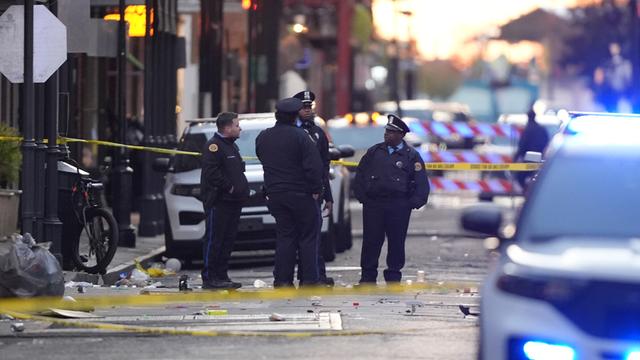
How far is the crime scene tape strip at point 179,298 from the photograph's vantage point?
13.1 metres

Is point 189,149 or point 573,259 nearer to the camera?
point 573,259

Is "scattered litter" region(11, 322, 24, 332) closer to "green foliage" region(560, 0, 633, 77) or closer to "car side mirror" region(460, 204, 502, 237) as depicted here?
"car side mirror" region(460, 204, 502, 237)

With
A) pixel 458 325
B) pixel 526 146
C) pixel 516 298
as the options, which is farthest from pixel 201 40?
pixel 516 298

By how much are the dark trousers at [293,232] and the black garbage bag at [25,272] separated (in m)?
2.81

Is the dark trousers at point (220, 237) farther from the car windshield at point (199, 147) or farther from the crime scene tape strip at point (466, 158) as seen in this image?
the crime scene tape strip at point (466, 158)

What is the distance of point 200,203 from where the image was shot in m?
19.6

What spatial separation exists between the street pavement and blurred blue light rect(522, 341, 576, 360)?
2.09m

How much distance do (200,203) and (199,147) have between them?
33.2 inches

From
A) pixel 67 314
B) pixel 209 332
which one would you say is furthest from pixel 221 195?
pixel 209 332

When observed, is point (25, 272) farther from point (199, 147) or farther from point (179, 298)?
point (199, 147)

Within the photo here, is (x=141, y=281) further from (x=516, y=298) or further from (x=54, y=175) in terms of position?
(x=516, y=298)

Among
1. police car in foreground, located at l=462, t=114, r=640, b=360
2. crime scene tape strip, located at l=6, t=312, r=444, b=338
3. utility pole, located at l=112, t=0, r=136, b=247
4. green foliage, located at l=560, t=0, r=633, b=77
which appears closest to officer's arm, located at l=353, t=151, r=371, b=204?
crime scene tape strip, located at l=6, t=312, r=444, b=338

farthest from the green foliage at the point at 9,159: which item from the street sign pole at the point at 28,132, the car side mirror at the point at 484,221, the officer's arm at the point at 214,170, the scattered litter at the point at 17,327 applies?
the car side mirror at the point at 484,221

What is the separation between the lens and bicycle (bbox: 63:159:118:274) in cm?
1711
